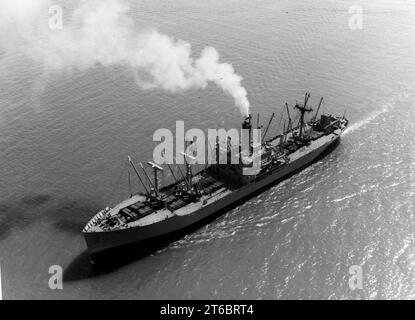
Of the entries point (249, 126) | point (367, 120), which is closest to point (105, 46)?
point (249, 126)

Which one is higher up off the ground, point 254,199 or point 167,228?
point 254,199

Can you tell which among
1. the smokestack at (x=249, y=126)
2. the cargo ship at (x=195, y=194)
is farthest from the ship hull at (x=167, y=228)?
the smokestack at (x=249, y=126)

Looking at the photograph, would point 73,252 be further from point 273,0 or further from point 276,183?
point 273,0

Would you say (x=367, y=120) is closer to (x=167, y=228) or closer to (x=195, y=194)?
(x=195, y=194)

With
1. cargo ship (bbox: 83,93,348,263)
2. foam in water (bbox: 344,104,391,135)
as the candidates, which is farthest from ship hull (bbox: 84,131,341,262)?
foam in water (bbox: 344,104,391,135)

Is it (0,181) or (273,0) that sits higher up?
(273,0)

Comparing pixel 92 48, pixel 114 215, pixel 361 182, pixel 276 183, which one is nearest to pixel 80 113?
pixel 92 48
